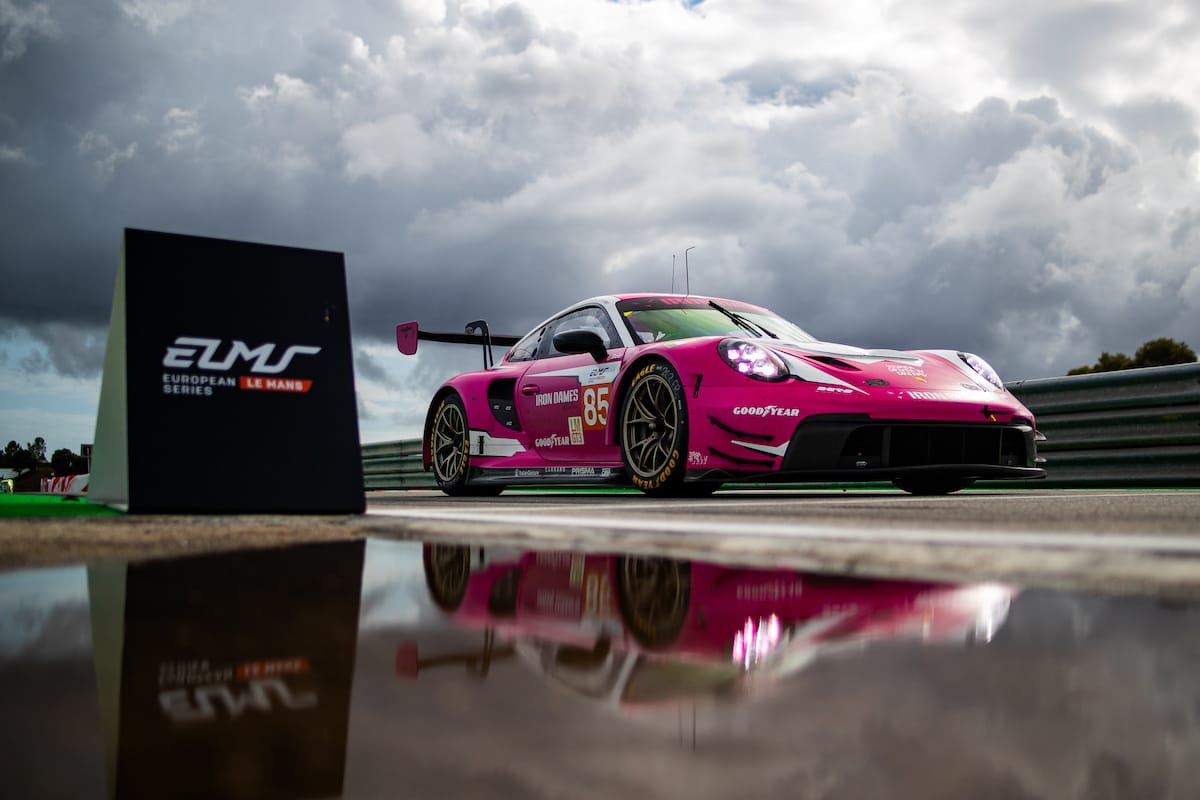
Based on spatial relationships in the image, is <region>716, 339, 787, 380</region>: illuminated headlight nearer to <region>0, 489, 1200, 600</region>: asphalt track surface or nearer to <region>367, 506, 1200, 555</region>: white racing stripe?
<region>0, 489, 1200, 600</region>: asphalt track surface

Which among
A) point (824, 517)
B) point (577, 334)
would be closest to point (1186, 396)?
point (577, 334)

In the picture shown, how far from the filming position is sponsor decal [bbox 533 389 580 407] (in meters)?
6.72

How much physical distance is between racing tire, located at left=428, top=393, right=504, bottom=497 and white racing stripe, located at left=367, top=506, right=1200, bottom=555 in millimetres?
5120

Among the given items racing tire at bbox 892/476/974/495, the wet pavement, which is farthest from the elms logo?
racing tire at bbox 892/476/974/495

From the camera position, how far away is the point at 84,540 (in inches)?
84.0

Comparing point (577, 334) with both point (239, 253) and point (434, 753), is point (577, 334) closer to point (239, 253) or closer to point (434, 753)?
point (239, 253)

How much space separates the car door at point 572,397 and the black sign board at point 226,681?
15.7 feet

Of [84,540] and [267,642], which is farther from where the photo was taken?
[84,540]

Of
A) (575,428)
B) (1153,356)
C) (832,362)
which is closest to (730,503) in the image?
(832,362)

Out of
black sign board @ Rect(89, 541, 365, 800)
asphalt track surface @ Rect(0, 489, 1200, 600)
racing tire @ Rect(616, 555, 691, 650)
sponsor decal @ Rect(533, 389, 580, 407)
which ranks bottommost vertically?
black sign board @ Rect(89, 541, 365, 800)

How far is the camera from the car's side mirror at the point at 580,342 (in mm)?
6301

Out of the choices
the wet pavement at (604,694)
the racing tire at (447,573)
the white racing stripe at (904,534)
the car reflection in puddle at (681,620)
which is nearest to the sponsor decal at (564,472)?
the white racing stripe at (904,534)

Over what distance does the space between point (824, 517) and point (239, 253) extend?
6.90 ft

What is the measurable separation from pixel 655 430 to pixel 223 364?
322 cm
